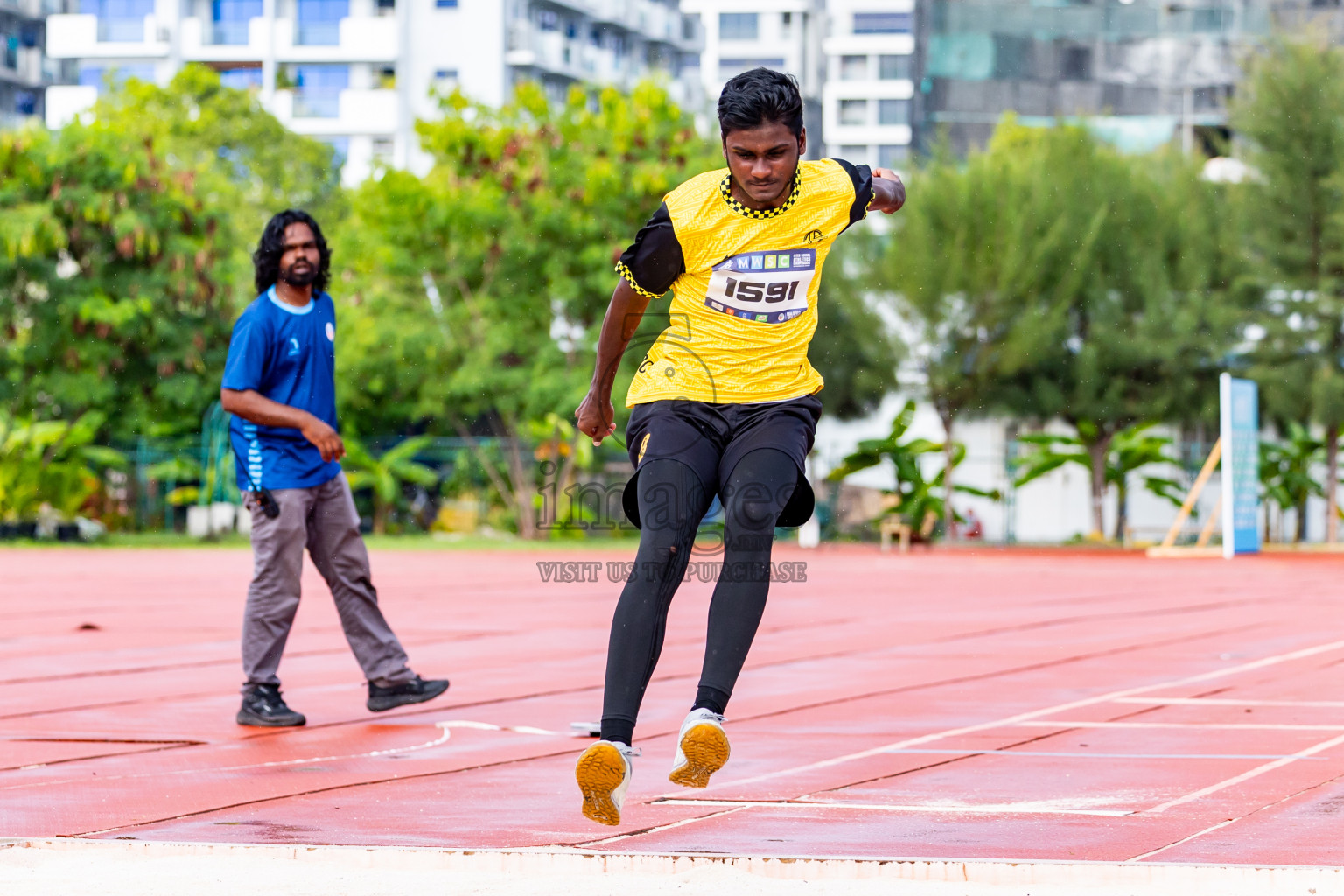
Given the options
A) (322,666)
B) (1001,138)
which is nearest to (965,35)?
(1001,138)

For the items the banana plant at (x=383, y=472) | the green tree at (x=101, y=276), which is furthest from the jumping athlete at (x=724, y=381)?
the banana plant at (x=383, y=472)

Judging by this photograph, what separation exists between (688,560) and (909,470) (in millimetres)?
24179

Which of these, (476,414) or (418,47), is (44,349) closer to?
(476,414)

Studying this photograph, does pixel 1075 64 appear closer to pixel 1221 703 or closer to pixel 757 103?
pixel 1221 703

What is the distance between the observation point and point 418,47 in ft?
221

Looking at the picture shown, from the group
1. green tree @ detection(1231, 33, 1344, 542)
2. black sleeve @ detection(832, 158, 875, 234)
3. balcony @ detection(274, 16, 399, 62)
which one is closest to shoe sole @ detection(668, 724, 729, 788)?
black sleeve @ detection(832, 158, 875, 234)

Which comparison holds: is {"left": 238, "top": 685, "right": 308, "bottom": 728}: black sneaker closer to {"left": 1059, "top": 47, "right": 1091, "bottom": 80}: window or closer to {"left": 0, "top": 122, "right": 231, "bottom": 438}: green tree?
{"left": 0, "top": 122, "right": 231, "bottom": 438}: green tree

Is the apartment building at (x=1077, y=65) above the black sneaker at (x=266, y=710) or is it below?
above

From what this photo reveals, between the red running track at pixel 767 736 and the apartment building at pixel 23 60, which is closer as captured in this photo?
the red running track at pixel 767 736

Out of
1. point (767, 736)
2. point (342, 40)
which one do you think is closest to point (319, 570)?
point (767, 736)

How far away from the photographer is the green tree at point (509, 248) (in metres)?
29.4

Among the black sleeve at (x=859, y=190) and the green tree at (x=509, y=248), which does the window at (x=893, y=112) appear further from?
the black sleeve at (x=859, y=190)

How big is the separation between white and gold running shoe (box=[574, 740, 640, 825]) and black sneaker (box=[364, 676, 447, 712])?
3031 millimetres

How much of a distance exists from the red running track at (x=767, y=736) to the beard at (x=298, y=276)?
5.23ft
